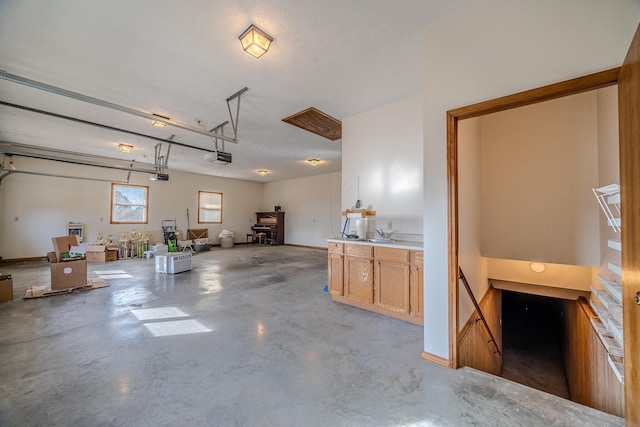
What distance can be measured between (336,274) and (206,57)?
132 inches

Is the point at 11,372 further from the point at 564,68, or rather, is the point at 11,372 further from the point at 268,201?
the point at 268,201

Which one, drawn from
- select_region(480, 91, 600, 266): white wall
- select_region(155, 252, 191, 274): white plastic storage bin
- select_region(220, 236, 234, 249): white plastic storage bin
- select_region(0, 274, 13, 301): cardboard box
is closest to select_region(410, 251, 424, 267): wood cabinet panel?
select_region(480, 91, 600, 266): white wall

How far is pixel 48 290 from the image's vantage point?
13.6ft

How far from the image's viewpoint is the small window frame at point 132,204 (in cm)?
823

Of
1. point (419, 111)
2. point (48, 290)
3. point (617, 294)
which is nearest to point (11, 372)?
point (48, 290)

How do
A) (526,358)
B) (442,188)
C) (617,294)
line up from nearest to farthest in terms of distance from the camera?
(617,294) < (442,188) < (526,358)

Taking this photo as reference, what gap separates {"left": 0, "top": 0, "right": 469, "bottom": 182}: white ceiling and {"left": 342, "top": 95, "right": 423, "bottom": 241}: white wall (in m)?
0.26

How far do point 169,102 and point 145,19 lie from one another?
5.99 feet

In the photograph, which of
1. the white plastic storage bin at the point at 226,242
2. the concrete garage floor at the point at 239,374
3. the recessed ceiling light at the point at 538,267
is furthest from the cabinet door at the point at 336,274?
the white plastic storage bin at the point at 226,242

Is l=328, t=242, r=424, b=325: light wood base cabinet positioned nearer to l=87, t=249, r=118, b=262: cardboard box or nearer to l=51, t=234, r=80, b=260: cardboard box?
l=51, t=234, r=80, b=260: cardboard box

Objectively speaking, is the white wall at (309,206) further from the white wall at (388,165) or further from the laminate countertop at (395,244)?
the laminate countertop at (395,244)

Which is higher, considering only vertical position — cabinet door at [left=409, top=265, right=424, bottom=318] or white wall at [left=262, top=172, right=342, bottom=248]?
white wall at [left=262, top=172, right=342, bottom=248]

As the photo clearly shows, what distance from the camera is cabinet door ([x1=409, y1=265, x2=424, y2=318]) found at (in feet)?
9.94

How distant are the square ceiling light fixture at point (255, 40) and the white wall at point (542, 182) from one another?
341 centimetres
